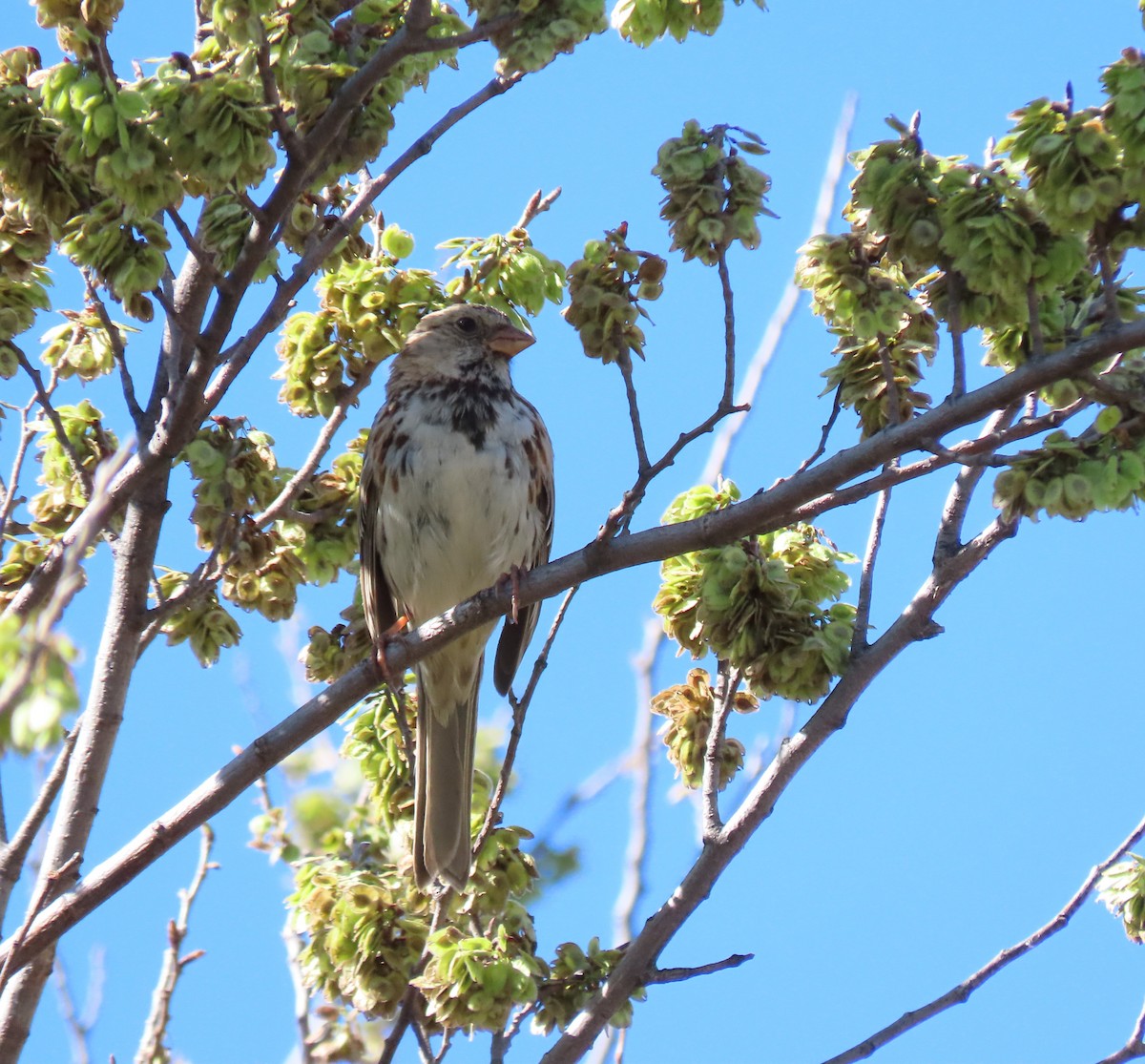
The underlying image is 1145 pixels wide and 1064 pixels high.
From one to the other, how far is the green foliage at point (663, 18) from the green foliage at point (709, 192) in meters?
0.29

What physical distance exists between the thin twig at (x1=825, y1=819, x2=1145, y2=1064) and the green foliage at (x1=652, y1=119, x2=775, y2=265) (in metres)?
1.61

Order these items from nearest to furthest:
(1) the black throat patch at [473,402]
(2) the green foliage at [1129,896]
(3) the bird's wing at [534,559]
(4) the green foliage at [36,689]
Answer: (4) the green foliage at [36,689] → (2) the green foliage at [1129,896] → (1) the black throat patch at [473,402] → (3) the bird's wing at [534,559]

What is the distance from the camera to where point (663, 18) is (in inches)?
123

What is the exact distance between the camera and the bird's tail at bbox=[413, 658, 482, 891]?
374 centimetres

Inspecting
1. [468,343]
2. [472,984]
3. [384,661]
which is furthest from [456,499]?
[472,984]

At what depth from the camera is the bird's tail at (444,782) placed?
374 cm

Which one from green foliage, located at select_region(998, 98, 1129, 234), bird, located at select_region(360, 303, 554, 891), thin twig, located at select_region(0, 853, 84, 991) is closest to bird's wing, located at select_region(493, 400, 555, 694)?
bird, located at select_region(360, 303, 554, 891)

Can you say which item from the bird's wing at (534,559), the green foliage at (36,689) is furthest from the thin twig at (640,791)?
the green foliage at (36,689)

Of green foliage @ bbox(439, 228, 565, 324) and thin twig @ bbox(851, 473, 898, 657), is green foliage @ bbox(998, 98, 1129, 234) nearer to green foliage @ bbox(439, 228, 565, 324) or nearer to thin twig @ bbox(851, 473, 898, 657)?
thin twig @ bbox(851, 473, 898, 657)

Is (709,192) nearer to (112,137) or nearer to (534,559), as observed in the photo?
(112,137)

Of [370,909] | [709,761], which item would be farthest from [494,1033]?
[709,761]

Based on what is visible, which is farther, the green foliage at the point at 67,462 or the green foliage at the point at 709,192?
the green foliage at the point at 67,462

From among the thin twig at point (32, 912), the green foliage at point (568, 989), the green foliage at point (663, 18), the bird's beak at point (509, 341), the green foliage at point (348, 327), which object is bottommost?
the green foliage at point (568, 989)

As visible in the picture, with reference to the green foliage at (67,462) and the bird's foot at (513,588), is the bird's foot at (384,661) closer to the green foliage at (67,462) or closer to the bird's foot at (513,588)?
the bird's foot at (513,588)
